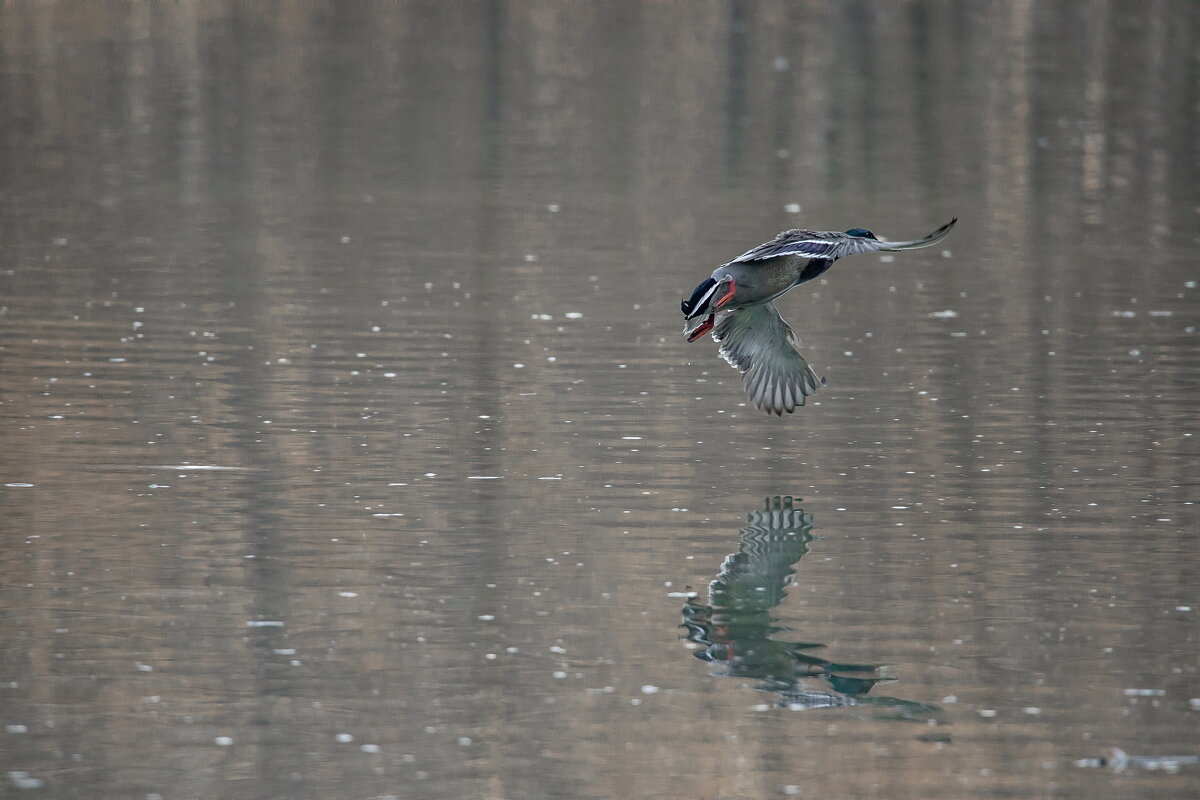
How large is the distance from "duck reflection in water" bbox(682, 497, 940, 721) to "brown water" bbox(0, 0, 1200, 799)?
0.03 meters

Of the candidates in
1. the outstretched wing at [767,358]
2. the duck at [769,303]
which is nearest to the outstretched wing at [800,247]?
the duck at [769,303]

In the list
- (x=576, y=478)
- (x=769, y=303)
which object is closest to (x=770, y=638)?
(x=576, y=478)

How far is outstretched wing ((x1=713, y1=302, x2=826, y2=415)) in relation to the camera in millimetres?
13711

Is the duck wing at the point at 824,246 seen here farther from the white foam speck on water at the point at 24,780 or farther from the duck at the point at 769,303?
the white foam speck on water at the point at 24,780

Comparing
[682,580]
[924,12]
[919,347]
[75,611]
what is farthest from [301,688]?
[924,12]

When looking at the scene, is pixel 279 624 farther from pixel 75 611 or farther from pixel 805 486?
pixel 805 486

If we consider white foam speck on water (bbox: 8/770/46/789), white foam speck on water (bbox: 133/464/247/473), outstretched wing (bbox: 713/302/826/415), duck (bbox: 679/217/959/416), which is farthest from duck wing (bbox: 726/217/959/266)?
white foam speck on water (bbox: 8/770/46/789)

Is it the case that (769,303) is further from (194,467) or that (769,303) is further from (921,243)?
(194,467)

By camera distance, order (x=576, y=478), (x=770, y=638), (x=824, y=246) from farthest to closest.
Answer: (x=576, y=478) < (x=824, y=246) < (x=770, y=638)

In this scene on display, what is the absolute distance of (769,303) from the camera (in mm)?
13680

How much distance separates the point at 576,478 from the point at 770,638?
3.23m

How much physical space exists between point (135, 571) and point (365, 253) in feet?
37.8

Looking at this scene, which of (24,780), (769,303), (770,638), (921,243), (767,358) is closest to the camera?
(24,780)

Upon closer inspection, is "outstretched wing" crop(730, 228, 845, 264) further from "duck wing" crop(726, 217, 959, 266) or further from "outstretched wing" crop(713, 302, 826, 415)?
"outstretched wing" crop(713, 302, 826, 415)
